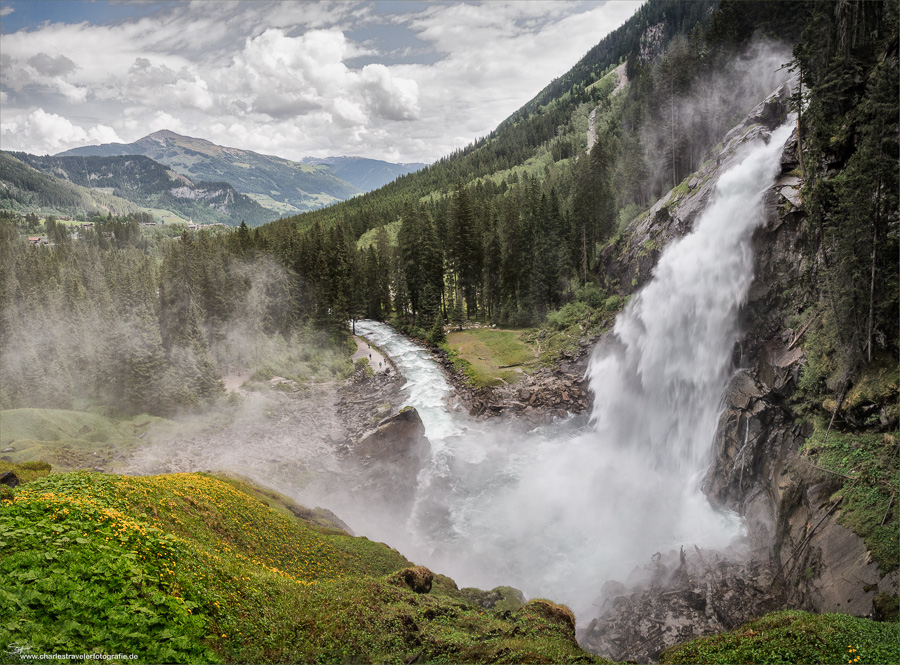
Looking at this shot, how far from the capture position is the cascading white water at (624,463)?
79.6 feet

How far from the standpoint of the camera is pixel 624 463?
104 feet

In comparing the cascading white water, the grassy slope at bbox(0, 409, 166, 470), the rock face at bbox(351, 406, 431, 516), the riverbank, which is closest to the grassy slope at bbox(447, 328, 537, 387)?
the riverbank

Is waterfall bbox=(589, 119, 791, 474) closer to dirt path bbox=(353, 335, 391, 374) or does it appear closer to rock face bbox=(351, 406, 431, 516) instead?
rock face bbox=(351, 406, 431, 516)

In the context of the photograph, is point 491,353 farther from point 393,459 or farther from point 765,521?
point 765,521

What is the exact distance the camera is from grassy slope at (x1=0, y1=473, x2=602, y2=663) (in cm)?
871

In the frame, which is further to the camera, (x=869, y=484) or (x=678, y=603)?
(x=678, y=603)

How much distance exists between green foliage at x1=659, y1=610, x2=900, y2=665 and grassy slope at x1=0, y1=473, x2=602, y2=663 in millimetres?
3684

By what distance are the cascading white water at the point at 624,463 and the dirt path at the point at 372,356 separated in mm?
15657

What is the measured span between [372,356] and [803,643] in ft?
162

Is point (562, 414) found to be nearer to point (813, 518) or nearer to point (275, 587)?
point (813, 518)

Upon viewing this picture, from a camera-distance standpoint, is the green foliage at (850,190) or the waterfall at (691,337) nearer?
the green foliage at (850,190)

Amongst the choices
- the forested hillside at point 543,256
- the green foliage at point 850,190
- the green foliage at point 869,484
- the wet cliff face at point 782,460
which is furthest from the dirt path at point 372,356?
the green foliage at point 869,484

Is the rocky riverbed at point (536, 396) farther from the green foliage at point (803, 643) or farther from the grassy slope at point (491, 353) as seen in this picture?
the green foliage at point (803, 643)

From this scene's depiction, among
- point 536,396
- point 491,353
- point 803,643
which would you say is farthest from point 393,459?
point 803,643
